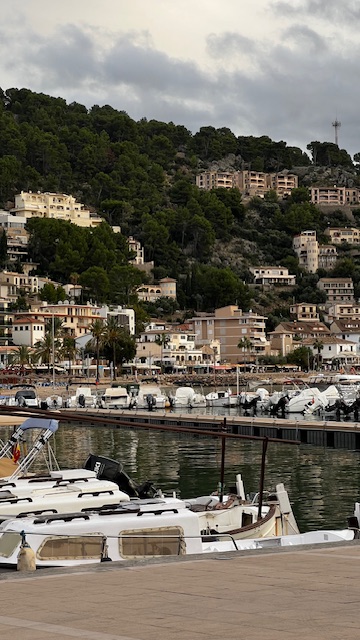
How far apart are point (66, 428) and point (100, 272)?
3053 inches

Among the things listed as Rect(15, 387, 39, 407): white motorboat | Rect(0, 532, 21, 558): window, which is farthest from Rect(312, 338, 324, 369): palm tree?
Rect(0, 532, 21, 558): window

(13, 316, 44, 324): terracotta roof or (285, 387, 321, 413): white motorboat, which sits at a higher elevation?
(13, 316, 44, 324): terracotta roof

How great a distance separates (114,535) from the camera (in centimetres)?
1476

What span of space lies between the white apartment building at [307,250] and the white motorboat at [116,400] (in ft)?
387

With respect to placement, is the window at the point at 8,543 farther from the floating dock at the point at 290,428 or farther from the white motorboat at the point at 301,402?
the white motorboat at the point at 301,402

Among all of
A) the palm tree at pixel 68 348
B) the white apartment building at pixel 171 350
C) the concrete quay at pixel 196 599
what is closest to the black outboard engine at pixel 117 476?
the concrete quay at pixel 196 599

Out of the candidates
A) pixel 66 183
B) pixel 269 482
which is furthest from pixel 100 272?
pixel 269 482

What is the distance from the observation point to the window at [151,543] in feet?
48.2

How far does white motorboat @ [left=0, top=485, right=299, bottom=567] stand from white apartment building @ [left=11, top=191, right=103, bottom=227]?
153m

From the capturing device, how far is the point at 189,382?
403ft

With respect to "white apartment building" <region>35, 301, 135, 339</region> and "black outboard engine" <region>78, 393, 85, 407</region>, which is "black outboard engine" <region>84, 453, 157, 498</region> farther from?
"white apartment building" <region>35, 301, 135, 339</region>

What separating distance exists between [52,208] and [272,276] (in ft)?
129

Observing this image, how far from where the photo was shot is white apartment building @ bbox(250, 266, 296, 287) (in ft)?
589

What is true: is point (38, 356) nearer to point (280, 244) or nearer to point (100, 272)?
point (100, 272)
